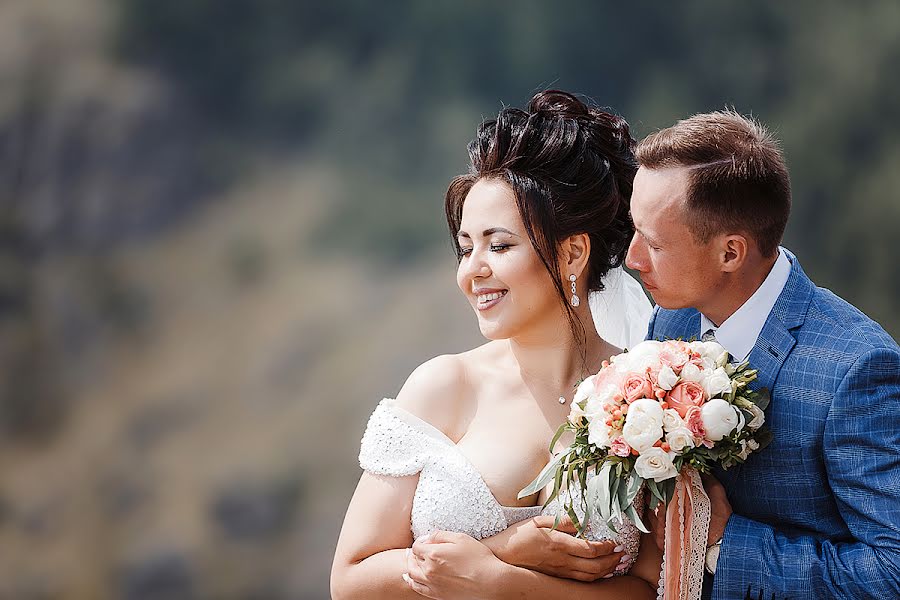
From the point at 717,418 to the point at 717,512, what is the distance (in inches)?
11.4

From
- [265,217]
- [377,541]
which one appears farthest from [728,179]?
[265,217]

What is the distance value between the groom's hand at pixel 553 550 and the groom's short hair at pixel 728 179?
768mm

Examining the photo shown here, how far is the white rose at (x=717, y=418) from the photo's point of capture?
202 cm

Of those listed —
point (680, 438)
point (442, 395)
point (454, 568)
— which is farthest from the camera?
point (442, 395)

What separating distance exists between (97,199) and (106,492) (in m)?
1.66

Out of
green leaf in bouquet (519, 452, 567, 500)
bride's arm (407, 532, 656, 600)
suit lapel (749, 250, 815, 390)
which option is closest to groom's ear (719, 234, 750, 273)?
suit lapel (749, 250, 815, 390)

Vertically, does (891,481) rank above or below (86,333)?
below

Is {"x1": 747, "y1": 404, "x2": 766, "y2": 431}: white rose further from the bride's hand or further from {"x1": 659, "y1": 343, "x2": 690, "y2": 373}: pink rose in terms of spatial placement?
the bride's hand

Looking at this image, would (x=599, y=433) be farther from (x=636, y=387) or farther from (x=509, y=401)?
(x=509, y=401)

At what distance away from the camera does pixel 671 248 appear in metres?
2.27

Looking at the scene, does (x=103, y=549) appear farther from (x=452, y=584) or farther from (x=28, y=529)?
(x=452, y=584)

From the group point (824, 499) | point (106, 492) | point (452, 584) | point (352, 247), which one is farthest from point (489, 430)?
point (106, 492)

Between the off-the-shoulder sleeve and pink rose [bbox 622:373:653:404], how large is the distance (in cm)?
60

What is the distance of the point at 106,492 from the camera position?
558 cm
